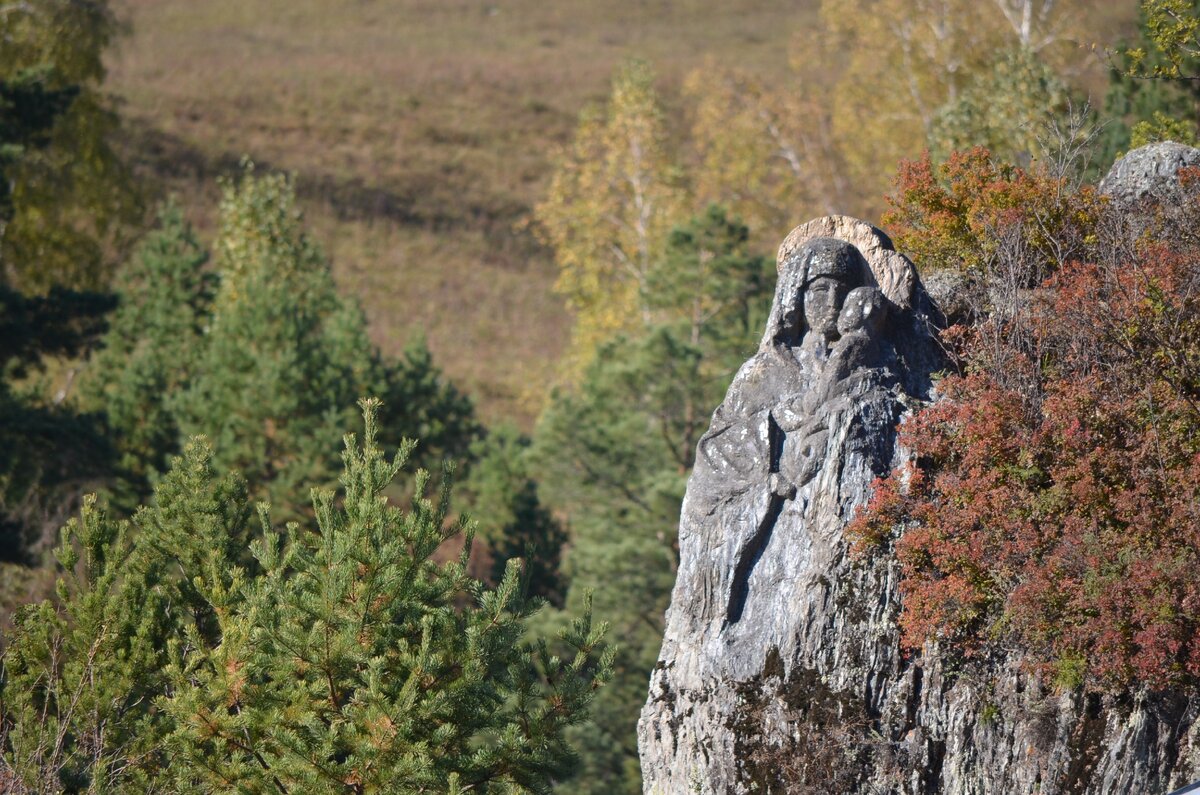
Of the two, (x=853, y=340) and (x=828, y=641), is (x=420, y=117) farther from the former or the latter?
(x=828, y=641)

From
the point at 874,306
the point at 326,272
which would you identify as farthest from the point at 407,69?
the point at 874,306

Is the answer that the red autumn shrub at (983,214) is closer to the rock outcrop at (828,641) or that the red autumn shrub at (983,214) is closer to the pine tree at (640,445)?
the rock outcrop at (828,641)

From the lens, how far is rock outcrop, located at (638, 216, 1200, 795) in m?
9.90

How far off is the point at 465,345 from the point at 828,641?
133ft

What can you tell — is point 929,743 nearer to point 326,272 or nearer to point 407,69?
point 326,272

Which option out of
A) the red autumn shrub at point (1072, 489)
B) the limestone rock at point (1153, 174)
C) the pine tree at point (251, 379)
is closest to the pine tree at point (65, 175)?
the pine tree at point (251, 379)

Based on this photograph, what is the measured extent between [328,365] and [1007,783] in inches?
619

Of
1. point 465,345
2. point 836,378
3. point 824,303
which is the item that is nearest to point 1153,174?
point 824,303

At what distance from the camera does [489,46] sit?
78.2 meters

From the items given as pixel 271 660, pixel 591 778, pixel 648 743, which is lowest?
pixel 591 778

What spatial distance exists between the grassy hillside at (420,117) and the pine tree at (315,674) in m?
31.4

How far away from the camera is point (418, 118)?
67.4 m

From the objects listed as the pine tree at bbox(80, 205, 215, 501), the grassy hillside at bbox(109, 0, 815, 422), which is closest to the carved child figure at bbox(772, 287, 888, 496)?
the pine tree at bbox(80, 205, 215, 501)

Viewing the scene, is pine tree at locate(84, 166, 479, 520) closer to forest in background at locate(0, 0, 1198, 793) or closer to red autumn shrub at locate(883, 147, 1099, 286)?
forest in background at locate(0, 0, 1198, 793)
